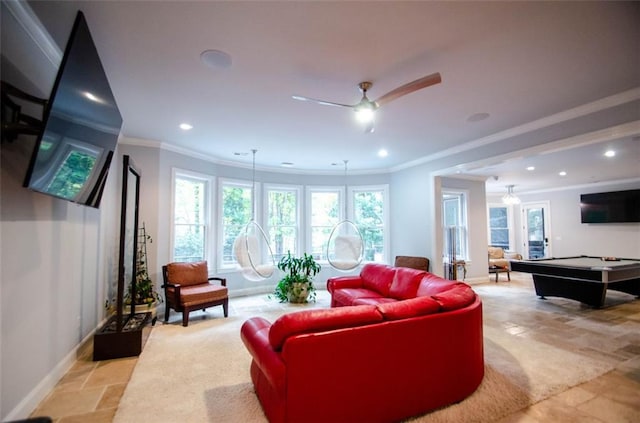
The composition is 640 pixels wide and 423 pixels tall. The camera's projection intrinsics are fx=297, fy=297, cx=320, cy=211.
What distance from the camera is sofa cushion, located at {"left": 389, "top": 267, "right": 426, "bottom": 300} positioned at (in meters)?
3.73

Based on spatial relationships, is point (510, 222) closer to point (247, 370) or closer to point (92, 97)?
point (247, 370)

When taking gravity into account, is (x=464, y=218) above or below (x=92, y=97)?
below

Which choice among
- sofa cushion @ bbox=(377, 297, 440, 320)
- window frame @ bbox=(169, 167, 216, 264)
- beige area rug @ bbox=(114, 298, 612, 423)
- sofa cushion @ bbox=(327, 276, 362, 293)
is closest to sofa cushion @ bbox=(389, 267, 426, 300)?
sofa cushion @ bbox=(327, 276, 362, 293)

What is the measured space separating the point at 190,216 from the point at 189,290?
157cm

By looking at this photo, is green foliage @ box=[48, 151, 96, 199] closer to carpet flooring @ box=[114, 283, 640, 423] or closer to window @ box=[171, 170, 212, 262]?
carpet flooring @ box=[114, 283, 640, 423]

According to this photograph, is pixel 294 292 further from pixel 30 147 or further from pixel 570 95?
pixel 570 95

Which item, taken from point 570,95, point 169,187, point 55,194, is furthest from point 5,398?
point 570,95

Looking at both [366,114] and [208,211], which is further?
[208,211]

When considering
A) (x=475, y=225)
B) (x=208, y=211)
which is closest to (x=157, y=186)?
(x=208, y=211)

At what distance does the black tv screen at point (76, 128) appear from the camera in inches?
65.5

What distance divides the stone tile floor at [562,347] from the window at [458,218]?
6.28 feet

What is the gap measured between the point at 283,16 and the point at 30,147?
1.95 meters

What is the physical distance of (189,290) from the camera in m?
4.32

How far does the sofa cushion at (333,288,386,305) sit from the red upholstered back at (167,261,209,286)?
217cm
